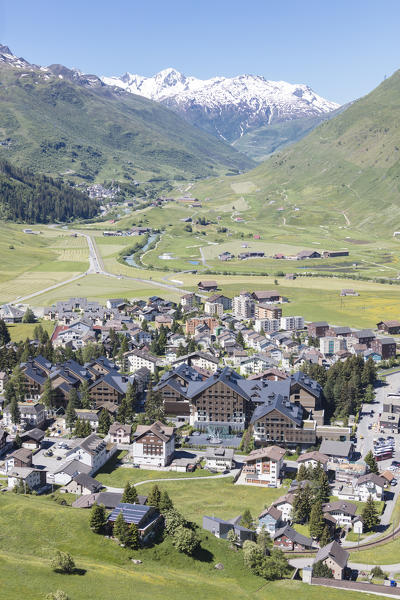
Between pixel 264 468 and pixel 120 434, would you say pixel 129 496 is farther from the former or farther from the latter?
pixel 120 434

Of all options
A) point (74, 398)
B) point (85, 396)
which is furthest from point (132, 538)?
point (85, 396)

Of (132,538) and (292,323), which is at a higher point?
(292,323)

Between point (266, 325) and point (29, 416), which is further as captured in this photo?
point (266, 325)

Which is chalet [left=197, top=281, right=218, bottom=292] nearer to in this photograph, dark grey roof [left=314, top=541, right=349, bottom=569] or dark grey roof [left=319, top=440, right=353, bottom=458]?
dark grey roof [left=319, top=440, right=353, bottom=458]

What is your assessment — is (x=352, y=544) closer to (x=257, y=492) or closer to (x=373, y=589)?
(x=373, y=589)

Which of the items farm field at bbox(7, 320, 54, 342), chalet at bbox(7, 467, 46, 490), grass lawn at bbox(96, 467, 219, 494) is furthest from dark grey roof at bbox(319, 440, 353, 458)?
farm field at bbox(7, 320, 54, 342)

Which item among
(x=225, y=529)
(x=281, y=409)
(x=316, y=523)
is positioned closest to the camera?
(x=225, y=529)
